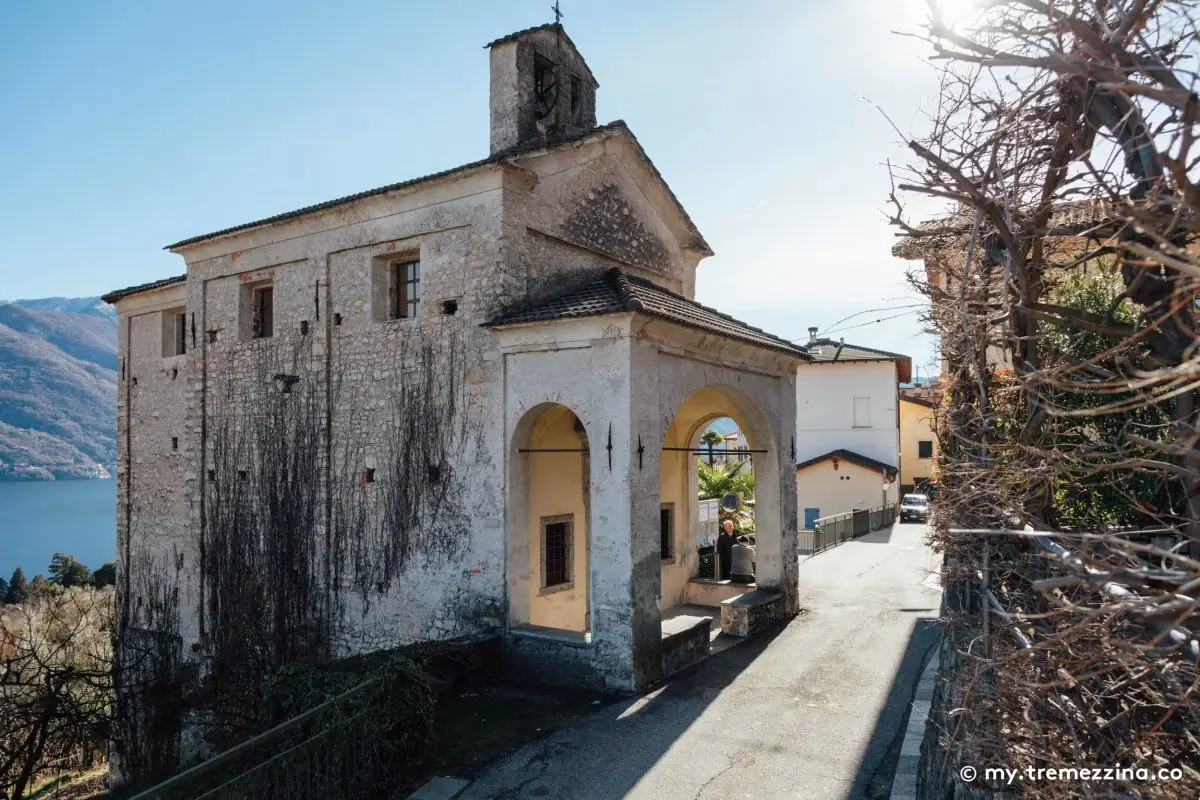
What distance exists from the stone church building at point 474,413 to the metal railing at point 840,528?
861 cm

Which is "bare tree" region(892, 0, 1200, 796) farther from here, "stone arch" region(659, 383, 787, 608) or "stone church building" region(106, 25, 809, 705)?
"stone arch" region(659, 383, 787, 608)

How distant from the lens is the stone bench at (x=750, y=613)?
1295 cm

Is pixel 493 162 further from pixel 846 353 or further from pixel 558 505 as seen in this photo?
pixel 846 353

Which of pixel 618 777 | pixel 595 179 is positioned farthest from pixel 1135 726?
pixel 595 179

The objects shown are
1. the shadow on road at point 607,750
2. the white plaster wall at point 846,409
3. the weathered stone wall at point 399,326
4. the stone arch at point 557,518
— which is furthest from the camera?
the white plaster wall at point 846,409

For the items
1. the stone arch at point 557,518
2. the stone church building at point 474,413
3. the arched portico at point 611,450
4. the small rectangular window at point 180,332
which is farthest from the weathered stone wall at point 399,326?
the small rectangular window at point 180,332

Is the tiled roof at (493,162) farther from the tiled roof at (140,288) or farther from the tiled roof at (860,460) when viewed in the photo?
the tiled roof at (860,460)

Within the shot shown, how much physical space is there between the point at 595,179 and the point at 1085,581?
1253cm

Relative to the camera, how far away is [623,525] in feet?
34.0

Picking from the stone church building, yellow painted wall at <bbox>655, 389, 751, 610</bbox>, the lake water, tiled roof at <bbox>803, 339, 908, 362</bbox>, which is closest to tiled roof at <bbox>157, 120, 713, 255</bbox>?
the stone church building

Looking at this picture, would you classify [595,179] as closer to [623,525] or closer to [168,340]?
[623,525]

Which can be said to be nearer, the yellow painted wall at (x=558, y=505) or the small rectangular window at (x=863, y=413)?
the yellow painted wall at (x=558, y=505)

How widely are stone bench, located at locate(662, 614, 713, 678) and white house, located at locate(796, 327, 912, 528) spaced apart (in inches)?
936

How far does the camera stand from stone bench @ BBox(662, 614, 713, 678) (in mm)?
10953
